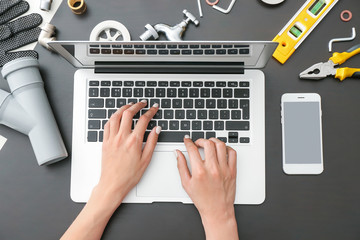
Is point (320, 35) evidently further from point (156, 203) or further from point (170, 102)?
point (156, 203)

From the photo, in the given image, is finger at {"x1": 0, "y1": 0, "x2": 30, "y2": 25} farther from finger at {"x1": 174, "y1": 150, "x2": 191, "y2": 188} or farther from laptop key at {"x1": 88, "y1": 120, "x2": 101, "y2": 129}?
finger at {"x1": 174, "y1": 150, "x2": 191, "y2": 188}

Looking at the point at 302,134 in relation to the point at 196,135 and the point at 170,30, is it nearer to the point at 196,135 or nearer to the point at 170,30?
the point at 196,135

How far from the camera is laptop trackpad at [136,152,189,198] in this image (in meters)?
0.73

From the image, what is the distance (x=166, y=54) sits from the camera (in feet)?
2.27

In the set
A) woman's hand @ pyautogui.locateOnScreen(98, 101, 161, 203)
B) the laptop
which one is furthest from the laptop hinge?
woman's hand @ pyautogui.locateOnScreen(98, 101, 161, 203)

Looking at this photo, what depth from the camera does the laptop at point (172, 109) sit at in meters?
0.73

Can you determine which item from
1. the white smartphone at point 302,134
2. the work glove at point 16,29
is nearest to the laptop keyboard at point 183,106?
the white smartphone at point 302,134

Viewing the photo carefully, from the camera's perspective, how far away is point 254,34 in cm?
78

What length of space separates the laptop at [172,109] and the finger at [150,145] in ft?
0.06

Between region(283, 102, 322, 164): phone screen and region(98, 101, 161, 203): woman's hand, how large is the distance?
32 centimetres

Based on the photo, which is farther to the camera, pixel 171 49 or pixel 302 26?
pixel 302 26

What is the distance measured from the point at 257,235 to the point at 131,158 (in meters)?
0.36

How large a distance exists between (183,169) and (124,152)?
0.48 feet

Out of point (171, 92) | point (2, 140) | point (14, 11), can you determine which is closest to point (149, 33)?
point (171, 92)
